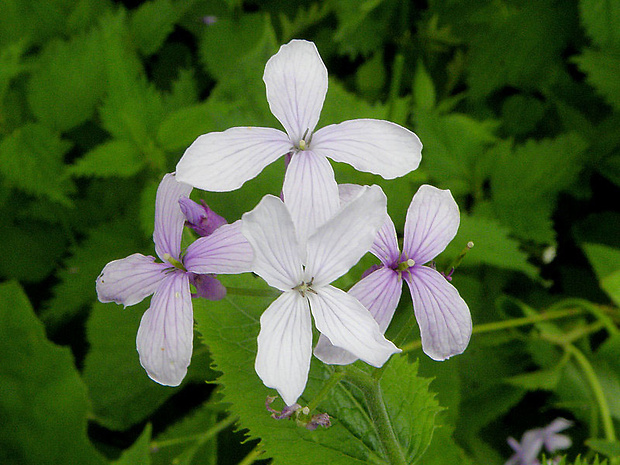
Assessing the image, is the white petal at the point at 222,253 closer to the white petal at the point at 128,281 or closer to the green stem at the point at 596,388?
the white petal at the point at 128,281

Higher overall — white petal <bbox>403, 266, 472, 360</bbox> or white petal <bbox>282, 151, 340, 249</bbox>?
white petal <bbox>282, 151, 340, 249</bbox>

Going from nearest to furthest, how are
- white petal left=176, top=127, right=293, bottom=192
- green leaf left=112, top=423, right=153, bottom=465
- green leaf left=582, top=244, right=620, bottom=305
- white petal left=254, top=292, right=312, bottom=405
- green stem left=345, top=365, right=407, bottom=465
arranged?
white petal left=254, top=292, right=312, bottom=405 < white petal left=176, top=127, right=293, bottom=192 < green stem left=345, top=365, right=407, bottom=465 < green leaf left=112, top=423, right=153, bottom=465 < green leaf left=582, top=244, right=620, bottom=305

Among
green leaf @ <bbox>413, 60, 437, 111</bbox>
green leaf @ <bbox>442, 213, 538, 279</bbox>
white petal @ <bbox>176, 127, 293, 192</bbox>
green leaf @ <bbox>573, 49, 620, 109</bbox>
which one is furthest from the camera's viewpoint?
green leaf @ <bbox>413, 60, 437, 111</bbox>

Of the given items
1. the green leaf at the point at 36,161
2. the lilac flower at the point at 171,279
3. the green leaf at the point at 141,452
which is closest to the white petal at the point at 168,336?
the lilac flower at the point at 171,279

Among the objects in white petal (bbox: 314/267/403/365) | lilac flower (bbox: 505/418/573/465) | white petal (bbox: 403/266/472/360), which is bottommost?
lilac flower (bbox: 505/418/573/465)

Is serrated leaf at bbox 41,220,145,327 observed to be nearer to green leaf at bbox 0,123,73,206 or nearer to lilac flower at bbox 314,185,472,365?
green leaf at bbox 0,123,73,206

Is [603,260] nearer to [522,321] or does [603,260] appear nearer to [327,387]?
[522,321]

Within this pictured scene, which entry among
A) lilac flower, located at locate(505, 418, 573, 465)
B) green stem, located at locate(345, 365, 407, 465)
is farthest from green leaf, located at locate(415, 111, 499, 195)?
green stem, located at locate(345, 365, 407, 465)

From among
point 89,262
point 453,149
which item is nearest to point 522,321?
point 453,149
